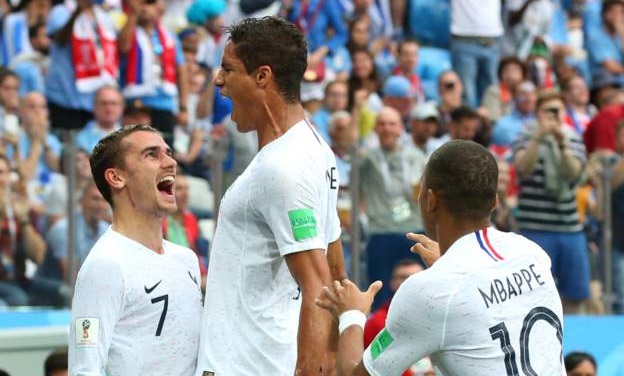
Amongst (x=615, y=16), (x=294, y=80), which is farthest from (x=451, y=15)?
(x=294, y=80)

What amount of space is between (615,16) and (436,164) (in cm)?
1337

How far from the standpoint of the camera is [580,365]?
10.5 metres

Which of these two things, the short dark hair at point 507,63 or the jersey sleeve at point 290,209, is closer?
the jersey sleeve at point 290,209

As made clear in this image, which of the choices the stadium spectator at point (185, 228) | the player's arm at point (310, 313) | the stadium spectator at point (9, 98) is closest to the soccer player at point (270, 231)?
the player's arm at point (310, 313)

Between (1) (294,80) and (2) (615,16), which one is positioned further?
(2) (615,16)

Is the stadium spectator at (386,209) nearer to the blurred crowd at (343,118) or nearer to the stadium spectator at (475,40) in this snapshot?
the blurred crowd at (343,118)

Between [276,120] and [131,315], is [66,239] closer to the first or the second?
[131,315]

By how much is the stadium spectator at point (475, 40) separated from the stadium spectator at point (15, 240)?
6.65 metres

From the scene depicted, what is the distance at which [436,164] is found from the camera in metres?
5.20

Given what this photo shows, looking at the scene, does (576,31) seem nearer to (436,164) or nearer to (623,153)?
(623,153)

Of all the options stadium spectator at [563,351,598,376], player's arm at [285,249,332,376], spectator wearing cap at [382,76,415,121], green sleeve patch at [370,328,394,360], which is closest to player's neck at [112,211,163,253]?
player's arm at [285,249,332,376]

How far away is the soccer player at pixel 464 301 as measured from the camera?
5059mm

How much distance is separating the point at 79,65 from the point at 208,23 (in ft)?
11.0

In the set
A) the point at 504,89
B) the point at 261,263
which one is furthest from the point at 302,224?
the point at 504,89
